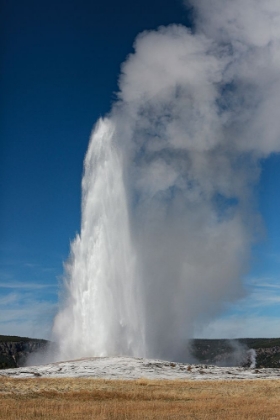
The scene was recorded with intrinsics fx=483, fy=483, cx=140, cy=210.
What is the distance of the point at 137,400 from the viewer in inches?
878

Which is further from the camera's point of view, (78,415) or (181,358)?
(181,358)

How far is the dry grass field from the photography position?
17125mm

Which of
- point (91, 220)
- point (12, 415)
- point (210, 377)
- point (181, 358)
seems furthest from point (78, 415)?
point (181, 358)

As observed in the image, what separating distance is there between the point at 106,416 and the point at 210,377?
20.8 m

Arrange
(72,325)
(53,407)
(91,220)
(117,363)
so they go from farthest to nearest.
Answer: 1. (91,220)
2. (72,325)
3. (117,363)
4. (53,407)

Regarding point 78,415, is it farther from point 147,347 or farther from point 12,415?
point 147,347

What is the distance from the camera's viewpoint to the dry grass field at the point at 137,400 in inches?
674

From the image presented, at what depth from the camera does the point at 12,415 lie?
648 inches

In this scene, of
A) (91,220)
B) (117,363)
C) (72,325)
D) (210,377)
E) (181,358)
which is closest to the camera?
(210,377)

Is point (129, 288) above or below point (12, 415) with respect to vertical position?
above

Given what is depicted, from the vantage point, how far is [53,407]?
736 inches

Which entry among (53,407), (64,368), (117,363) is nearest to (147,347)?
(117,363)

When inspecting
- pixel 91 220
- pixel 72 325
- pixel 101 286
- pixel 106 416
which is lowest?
pixel 106 416

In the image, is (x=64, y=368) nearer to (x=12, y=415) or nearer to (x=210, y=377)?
(x=210, y=377)
